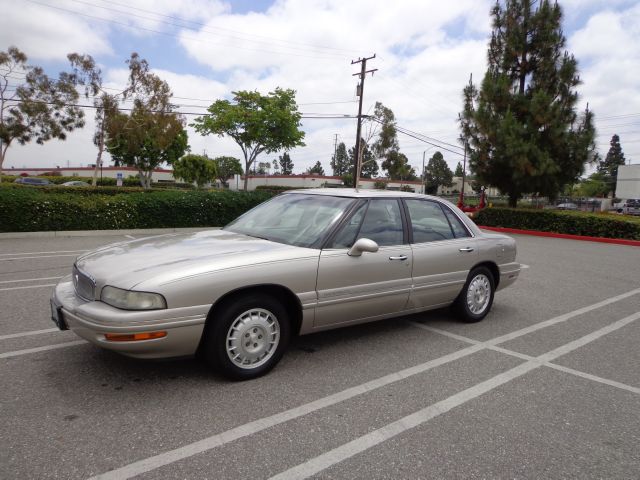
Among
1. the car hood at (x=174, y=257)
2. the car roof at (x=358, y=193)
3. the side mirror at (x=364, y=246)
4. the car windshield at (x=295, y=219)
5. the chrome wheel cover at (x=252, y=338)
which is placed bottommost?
the chrome wheel cover at (x=252, y=338)

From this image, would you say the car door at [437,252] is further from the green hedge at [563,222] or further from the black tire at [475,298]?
the green hedge at [563,222]

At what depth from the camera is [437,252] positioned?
15.1ft

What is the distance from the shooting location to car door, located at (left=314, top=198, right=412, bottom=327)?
12.4 ft

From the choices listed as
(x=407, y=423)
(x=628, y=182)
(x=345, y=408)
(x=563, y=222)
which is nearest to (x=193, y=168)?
(x=563, y=222)

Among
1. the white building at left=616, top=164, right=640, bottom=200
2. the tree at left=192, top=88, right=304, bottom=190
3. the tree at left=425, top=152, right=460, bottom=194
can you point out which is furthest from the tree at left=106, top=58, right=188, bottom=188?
the tree at left=425, top=152, right=460, bottom=194

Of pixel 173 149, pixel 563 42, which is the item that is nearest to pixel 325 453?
pixel 563 42

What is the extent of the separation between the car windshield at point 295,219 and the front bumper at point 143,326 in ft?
3.73

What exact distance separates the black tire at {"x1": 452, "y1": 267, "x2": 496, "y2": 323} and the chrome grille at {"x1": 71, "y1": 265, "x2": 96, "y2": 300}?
359 cm

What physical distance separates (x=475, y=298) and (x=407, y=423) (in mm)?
2589

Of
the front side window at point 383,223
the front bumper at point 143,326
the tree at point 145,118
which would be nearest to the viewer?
the front bumper at point 143,326

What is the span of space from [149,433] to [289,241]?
72.1 inches

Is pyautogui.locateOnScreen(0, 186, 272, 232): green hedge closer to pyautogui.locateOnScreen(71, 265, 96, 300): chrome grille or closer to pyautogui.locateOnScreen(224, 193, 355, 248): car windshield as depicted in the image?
pyautogui.locateOnScreen(224, 193, 355, 248): car windshield

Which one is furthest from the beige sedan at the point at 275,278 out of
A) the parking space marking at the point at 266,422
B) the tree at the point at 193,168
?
the tree at the point at 193,168

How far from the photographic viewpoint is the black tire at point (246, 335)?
3256 millimetres
